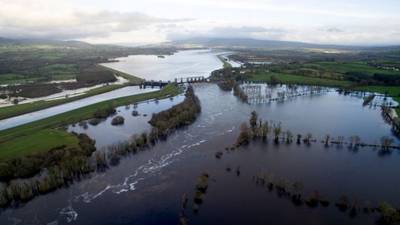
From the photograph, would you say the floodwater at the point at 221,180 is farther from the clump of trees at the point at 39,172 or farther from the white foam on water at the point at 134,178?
the clump of trees at the point at 39,172

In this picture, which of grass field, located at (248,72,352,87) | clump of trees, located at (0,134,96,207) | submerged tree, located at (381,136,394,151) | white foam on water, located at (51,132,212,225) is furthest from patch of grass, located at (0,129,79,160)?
grass field, located at (248,72,352,87)

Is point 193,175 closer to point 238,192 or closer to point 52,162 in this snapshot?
point 238,192

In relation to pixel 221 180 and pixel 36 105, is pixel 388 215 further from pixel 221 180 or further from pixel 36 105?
pixel 36 105

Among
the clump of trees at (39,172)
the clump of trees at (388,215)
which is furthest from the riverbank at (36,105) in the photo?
the clump of trees at (388,215)

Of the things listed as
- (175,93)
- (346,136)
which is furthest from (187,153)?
(175,93)

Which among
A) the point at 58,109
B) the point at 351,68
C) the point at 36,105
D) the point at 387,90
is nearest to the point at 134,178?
the point at 58,109
